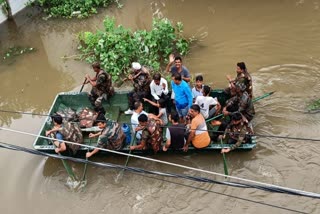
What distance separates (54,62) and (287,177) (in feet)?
27.2

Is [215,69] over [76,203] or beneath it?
over

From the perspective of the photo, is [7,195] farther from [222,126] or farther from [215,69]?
[215,69]

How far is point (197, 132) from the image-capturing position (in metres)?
7.28

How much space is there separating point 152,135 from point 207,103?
4.80 ft

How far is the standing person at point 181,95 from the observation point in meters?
7.75

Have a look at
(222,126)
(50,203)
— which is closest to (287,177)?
(222,126)

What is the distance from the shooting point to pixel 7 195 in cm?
789

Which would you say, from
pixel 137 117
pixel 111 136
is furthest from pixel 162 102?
pixel 111 136

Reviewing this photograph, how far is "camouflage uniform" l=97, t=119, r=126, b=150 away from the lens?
7.51 m

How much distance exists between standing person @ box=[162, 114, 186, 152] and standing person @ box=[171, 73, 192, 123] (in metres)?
0.59

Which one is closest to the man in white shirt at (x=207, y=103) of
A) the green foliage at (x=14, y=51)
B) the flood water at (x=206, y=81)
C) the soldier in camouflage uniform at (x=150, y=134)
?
the flood water at (x=206, y=81)

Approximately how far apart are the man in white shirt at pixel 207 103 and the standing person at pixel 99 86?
2327mm

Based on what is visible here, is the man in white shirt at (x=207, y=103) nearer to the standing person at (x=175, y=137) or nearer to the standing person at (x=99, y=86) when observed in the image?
the standing person at (x=175, y=137)

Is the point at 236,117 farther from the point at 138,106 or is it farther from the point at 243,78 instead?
the point at 138,106
